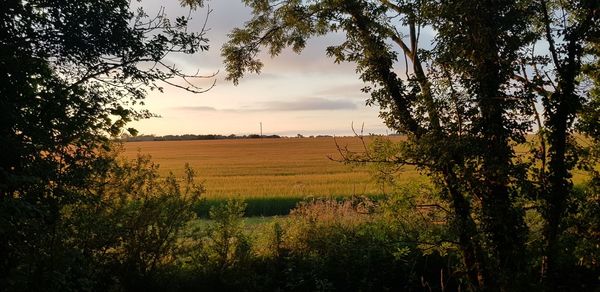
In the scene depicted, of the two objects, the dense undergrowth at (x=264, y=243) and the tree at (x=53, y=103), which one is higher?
the tree at (x=53, y=103)

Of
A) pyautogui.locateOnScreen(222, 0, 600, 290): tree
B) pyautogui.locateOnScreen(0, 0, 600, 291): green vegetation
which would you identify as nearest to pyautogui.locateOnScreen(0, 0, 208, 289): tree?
pyautogui.locateOnScreen(0, 0, 600, 291): green vegetation

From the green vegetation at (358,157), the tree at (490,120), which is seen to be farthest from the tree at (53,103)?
the tree at (490,120)

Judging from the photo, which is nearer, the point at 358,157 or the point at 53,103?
the point at 53,103

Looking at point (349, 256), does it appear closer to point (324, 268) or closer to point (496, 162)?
point (324, 268)

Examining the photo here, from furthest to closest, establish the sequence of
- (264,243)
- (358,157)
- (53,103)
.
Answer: (264,243)
(358,157)
(53,103)

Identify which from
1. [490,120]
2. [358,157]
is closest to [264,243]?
[358,157]

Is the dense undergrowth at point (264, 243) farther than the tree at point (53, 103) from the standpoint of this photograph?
Yes

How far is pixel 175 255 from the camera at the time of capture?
10.6 metres

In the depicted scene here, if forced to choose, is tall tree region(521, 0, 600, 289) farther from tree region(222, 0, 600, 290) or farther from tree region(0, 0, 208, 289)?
tree region(0, 0, 208, 289)

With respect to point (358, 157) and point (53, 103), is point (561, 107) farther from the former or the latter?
point (53, 103)

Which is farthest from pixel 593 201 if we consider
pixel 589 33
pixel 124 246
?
pixel 124 246

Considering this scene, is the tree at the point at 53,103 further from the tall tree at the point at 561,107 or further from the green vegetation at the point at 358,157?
the tall tree at the point at 561,107

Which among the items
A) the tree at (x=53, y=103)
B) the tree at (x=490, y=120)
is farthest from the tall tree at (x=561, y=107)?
the tree at (x=53, y=103)

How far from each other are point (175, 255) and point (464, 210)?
585 cm
